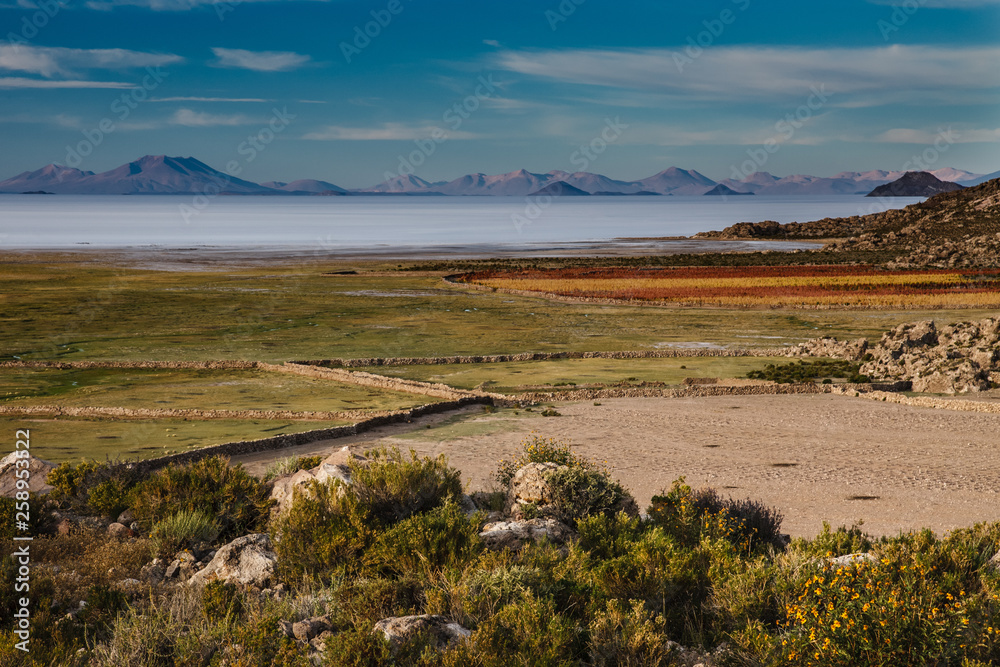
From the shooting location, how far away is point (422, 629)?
695cm

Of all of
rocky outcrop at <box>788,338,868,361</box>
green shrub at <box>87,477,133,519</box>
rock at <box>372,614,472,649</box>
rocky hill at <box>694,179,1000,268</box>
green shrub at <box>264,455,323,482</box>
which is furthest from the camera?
rocky hill at <box>694,179,1000,268</box>

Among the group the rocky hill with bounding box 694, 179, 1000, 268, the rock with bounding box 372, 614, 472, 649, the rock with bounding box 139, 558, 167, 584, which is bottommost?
the rock with bounding box 139, 558, 167, 584

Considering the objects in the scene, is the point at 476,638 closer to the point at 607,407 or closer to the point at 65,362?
the point at 607,407

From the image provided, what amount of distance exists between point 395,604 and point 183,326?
3169 cm

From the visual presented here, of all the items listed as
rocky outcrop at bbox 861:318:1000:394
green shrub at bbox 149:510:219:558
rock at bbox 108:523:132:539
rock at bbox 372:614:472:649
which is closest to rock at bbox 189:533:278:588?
green shrub at bbox 149:510:219:558

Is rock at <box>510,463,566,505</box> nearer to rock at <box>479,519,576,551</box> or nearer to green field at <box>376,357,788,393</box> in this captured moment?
rock at <box>479,519,576,551</box>

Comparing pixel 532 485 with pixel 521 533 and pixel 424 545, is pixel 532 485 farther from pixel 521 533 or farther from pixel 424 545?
pixel 424 545

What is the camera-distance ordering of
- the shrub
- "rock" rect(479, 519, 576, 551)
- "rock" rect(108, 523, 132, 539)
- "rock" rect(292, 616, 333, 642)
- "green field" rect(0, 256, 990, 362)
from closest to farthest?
"rock" rect(292, 616, 333, 642)
"rock" rect(479, 519, 576, 551)
"rock" rect(108, 523, 132, 539)
the shrub
"green field" rect(0, 256, 990, 362)

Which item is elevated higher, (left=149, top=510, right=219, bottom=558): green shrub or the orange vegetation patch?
the orange vegetation patch

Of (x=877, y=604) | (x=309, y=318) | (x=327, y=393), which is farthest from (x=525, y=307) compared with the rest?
(x=877, y=604)

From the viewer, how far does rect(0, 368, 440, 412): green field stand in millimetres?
21031

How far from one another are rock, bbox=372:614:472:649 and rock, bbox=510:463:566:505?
3625 mm

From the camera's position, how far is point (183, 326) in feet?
121

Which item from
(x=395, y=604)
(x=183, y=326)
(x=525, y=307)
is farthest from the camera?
(x=525, y=307)
